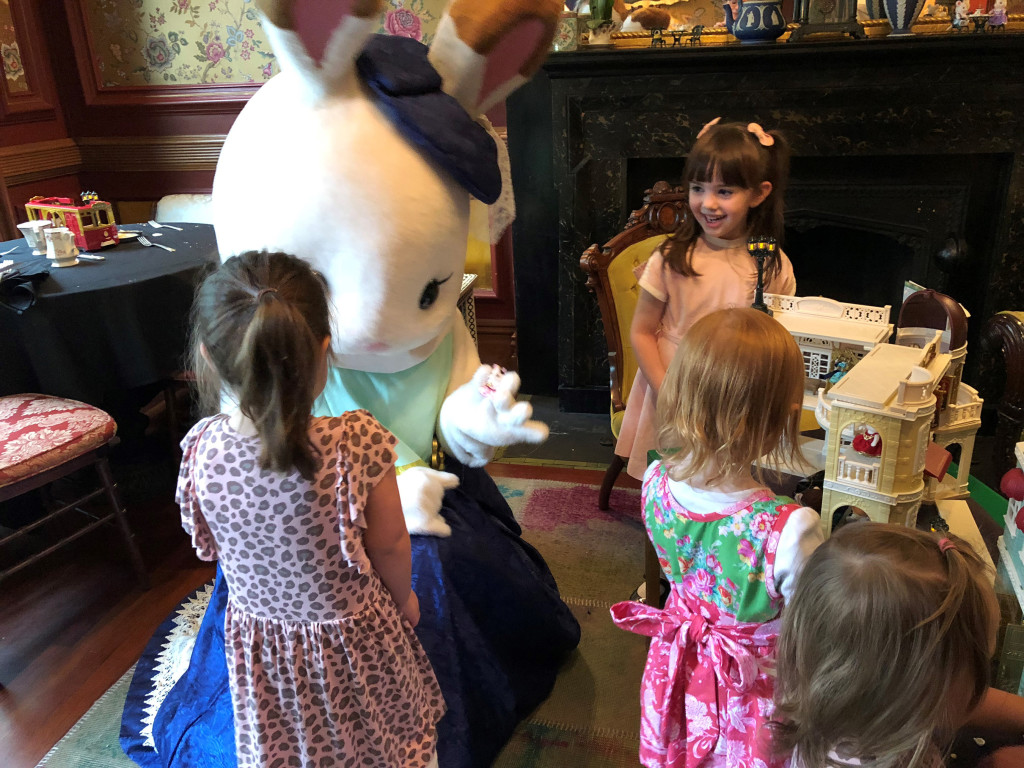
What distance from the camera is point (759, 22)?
2.23m

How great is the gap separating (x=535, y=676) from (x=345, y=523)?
0.78 m

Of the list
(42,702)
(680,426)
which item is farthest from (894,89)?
(42,702)

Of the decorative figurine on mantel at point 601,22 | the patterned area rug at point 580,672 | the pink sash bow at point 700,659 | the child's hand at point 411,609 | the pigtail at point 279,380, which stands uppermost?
the decorative figurine on mantel at point 601,22

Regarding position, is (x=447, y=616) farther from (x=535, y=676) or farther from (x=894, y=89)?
(x=894, y=89)

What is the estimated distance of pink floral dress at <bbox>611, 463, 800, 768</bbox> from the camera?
936mm

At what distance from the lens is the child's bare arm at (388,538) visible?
91cm

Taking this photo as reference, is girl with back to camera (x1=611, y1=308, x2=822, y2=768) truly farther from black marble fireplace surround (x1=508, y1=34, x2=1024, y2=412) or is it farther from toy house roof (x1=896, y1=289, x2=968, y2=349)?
black marble fireplace surround (x1=508, y1=34, x2=1024, y2=412)

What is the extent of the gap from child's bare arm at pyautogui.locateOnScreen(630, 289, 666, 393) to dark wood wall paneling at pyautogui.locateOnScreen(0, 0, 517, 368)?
4.86 feet

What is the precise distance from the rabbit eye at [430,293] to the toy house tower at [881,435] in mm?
588

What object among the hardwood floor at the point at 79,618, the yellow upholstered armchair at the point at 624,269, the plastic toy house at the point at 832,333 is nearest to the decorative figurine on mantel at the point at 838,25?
the yellow upholstered armchair at the point at 624,269

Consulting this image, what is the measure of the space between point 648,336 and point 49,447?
1.37 m

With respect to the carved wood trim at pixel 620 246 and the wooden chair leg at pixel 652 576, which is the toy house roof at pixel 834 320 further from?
the carved wood trim at pixel 620 246

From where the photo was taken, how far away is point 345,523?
884 millimetres

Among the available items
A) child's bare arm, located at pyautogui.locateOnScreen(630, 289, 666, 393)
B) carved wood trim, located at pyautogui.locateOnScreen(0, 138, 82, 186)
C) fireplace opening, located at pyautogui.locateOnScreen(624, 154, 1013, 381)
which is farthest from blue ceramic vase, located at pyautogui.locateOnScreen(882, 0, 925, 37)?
carved wood trim, located at pyautogui.locateOnScreen(0, 138, 82, 186)
